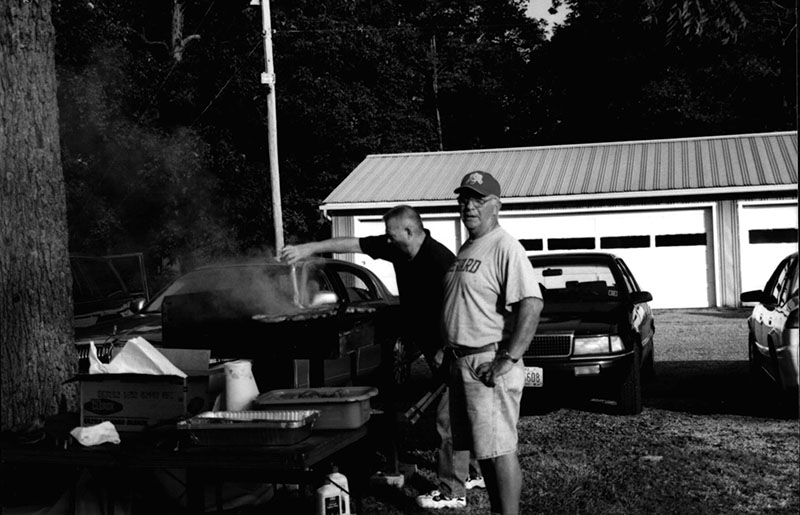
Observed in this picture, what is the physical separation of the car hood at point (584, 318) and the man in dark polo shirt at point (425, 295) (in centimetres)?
293

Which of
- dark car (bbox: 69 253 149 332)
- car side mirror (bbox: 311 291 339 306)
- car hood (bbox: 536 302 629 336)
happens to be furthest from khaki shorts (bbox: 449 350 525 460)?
dark car (bbox: 69 253 149 332)

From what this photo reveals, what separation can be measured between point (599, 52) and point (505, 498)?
37.2 meters

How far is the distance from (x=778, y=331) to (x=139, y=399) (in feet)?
18.4

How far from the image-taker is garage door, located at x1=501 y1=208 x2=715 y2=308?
70.0 ft

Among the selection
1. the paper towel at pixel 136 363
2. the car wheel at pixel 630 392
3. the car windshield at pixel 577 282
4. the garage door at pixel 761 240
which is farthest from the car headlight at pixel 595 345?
the garage door at pixel 761 240

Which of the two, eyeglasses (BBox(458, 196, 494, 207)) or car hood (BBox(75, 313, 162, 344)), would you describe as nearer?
eyeglasses (BBox(458, 196, 494, 207))

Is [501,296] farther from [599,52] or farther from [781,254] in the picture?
[599,52]

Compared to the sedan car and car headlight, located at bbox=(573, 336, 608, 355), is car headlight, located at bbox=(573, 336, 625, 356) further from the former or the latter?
the sedan car

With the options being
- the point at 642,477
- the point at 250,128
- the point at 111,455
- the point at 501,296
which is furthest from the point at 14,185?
the point at 250,128

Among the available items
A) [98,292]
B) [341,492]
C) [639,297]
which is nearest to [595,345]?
[639,297]

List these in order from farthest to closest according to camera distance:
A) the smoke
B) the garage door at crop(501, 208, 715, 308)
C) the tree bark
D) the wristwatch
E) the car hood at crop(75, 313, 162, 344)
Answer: the tree bark < the garage door at crop(501, 208, 715, 308) < the smoke < the car hood at crop(75, 313, 162, 344) < the wristwatch

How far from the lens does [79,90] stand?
1711 centimetres

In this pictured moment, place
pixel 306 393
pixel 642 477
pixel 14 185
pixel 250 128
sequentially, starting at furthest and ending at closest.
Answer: pixel 250 128
pixel 642 477
pixel 14 185
pixel 306 393

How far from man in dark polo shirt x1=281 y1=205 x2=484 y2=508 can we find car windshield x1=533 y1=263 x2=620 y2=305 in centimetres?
384
